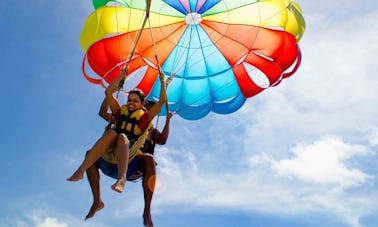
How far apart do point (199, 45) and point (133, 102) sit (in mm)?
2492

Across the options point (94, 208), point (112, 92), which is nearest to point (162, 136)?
point (112, 92)

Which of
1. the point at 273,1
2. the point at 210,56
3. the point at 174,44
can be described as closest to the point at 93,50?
the point at 174,44

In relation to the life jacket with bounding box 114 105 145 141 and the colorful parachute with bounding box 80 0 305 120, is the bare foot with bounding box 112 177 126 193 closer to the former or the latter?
the life jacket with bounding box 114 105 145 141

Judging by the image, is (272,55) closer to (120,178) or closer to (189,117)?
(189,117)

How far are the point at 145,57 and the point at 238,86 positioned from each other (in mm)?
1596

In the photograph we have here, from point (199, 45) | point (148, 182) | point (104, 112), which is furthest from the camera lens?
point (199, 45)

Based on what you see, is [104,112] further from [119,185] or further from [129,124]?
[119,185]

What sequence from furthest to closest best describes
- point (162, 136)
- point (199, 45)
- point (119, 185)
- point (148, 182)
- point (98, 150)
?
point (199, 45) → point (162, 136) → point (148, 182) → point (98, 150) → point (119, 185)

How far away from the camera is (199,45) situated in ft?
25.2

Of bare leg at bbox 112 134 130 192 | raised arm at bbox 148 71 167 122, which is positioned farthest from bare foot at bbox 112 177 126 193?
raised arm at bbox 148 71 167 122

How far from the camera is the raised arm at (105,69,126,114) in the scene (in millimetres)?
5363

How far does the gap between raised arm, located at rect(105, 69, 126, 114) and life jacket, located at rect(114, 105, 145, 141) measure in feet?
0.33

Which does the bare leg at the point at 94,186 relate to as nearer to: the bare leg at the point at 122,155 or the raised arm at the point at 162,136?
the bare leg at the point at 122,155

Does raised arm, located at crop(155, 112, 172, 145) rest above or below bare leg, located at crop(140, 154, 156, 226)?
above
